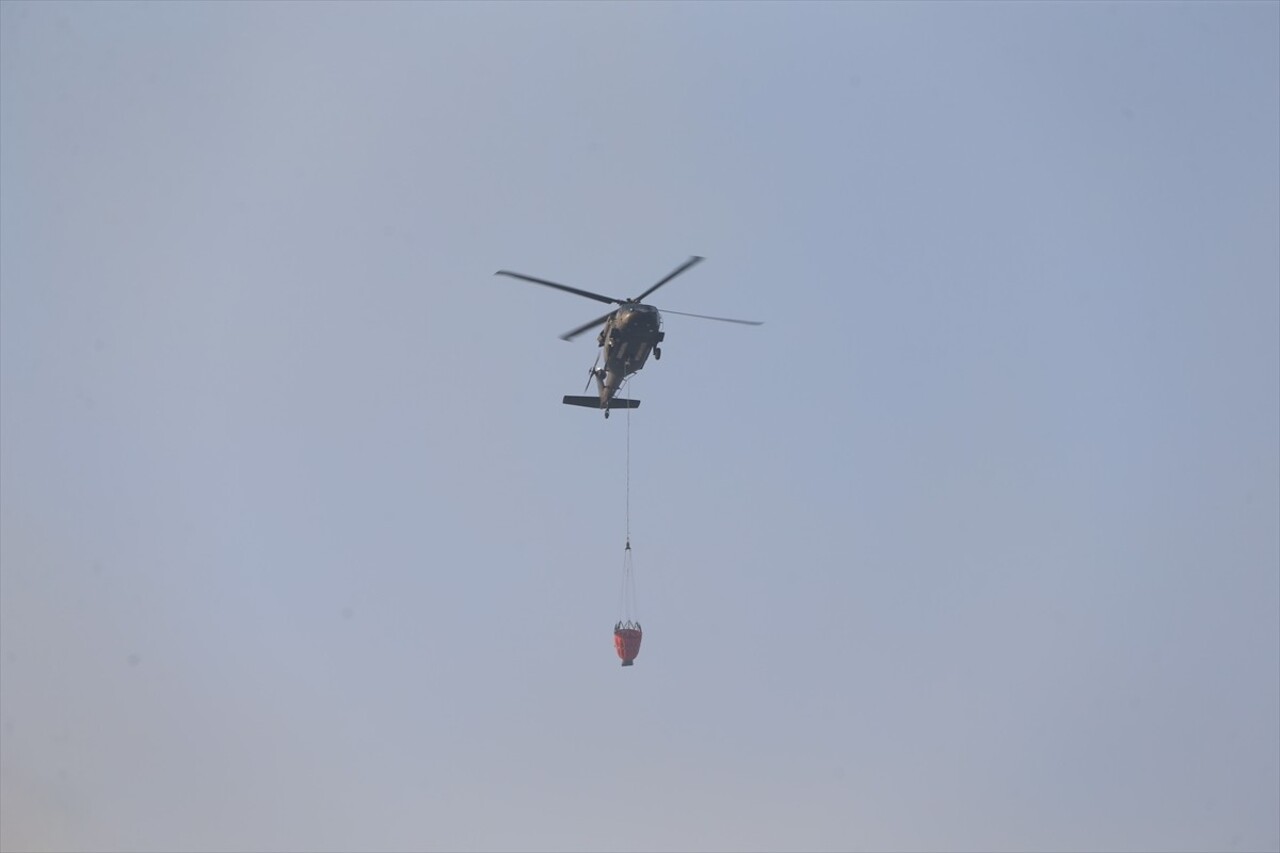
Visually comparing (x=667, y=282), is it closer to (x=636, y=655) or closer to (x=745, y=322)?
(x=745, y=322)

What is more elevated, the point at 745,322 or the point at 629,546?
the point at 745,322

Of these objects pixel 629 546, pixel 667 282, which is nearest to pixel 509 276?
pixel 667 282

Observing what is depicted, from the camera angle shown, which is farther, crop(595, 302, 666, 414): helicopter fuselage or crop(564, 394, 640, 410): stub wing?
crop(564, 394, 640, 410): stub wing

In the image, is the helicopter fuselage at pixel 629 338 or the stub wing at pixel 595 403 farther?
the stub wing at pixel 595 403

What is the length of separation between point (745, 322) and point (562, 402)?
26.0 feet

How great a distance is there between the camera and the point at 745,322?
2594 inches

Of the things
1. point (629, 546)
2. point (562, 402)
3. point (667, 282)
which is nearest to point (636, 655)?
point (629, 546)

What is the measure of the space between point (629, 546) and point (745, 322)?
10039mm

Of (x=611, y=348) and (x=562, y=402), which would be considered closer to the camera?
(x=611, y=348)

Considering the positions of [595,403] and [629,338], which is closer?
[629,338]

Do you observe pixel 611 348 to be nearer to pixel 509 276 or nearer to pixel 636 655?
pixel 509 276

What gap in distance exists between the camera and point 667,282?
207 ft

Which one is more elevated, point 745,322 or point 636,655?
point 745,322

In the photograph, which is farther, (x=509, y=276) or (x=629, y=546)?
(x=629, y=546)
